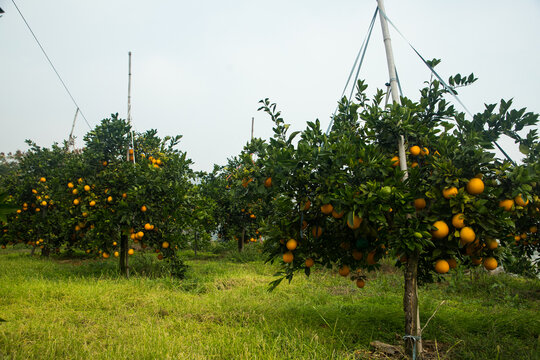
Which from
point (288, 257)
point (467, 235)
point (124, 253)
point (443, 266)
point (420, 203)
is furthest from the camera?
point (124, 253)

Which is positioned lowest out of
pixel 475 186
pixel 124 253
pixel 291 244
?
pixel 124 253

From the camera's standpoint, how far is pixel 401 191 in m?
2.45

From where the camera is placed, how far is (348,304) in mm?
4477

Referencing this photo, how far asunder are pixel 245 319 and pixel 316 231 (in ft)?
5.12

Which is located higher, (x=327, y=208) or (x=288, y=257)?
(x=327, y=208)

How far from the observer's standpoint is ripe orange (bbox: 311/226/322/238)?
109 inches

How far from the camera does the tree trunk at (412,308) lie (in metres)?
2.63

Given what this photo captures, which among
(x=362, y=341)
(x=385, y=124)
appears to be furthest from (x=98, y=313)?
(x=385, y=124)

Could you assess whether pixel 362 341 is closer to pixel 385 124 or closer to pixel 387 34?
pixel 385 124

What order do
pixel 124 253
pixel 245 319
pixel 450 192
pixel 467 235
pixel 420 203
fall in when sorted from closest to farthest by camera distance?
pixel 467 235
pixel 450 192
pixel 420 203
pixel 245 319
pixel 124 253

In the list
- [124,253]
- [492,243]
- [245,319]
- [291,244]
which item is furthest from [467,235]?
[124,253]

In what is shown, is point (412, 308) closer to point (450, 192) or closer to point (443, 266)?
point (443, 266)

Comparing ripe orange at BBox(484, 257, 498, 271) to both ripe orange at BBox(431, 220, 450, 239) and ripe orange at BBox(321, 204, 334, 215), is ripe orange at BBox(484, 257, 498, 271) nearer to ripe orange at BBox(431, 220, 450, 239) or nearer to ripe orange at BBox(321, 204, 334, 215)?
ripe orange at BBox(431, 220, 450, 239)

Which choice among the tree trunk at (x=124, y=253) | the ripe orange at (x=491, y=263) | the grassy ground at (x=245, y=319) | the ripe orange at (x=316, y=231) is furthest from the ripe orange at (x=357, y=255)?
the tree trunk at (x=124, y=253)
